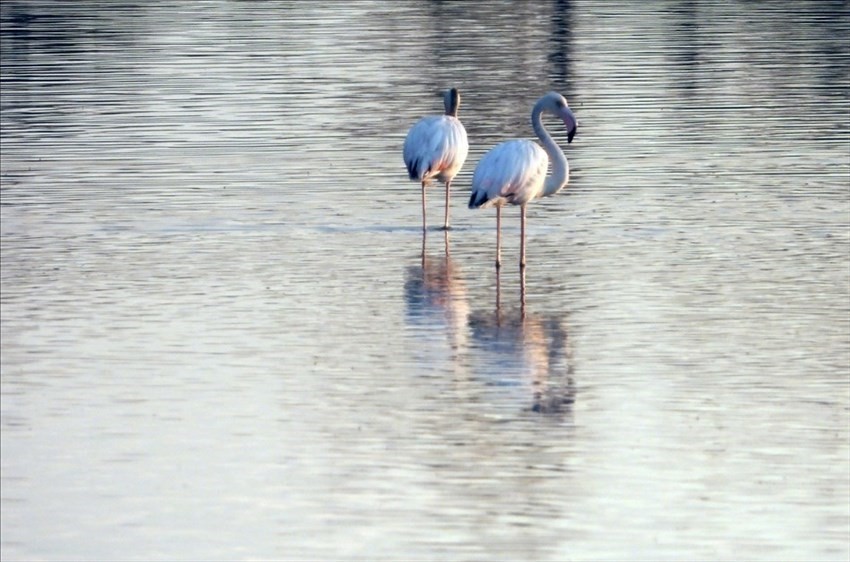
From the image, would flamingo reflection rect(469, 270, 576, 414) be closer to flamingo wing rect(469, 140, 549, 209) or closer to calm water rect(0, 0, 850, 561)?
calm water rect(0, 0, 850, 561)

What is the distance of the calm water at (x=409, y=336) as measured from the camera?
8.95m

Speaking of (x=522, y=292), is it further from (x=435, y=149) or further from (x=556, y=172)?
(x=435, y=149)

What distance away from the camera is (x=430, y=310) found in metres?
13.5

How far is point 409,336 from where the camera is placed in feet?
41.3

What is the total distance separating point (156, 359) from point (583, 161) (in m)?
9.26

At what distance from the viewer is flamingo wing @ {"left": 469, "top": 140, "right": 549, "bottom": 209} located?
1526cm

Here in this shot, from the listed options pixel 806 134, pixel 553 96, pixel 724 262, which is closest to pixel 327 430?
pixel 724 262

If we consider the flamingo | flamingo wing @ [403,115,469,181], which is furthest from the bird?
the flamingo

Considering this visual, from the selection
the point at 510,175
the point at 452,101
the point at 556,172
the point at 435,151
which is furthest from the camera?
the point at 452,101

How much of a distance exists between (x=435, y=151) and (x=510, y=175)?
6.28 ft

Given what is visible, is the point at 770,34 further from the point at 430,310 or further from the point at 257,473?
the point at 257,473

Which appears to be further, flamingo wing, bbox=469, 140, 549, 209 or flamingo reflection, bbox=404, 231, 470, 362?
flamingo wing, bbox=469, 140, 549, 209

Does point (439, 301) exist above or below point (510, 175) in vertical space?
below

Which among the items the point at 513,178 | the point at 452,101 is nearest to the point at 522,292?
the point at 513,178
